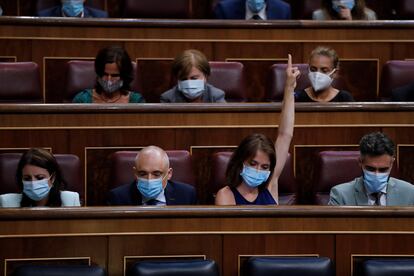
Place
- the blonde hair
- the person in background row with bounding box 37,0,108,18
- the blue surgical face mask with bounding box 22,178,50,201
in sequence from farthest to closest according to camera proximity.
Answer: the person in background row with bounding box 37,0,108,18 → the blonde hair → the blue surgical face mask with bounding box 22,178,50,201

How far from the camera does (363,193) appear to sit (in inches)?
59.9

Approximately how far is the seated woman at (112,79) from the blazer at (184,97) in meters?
0.04

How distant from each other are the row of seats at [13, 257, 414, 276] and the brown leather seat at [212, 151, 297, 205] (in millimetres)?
290

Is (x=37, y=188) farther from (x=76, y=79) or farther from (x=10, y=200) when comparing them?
(x=76, y=79)

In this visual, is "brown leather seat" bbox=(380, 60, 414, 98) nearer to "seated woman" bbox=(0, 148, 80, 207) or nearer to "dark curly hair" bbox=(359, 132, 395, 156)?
"dark curly hair" bbox=(359, 132, 395, 156)

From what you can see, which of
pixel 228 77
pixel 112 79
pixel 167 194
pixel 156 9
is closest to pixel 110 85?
pixel 112 79

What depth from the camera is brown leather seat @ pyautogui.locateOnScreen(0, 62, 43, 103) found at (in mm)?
1846

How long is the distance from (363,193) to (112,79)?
48cm

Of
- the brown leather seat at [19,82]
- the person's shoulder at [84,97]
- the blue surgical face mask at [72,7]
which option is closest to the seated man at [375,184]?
the person's shoulder at [84,97]

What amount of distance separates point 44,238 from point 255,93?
729 millimetres

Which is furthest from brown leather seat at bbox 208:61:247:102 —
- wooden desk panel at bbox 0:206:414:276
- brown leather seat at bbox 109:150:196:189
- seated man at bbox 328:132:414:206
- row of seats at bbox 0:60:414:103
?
wooden desk panel at bbox 0:206:414:276

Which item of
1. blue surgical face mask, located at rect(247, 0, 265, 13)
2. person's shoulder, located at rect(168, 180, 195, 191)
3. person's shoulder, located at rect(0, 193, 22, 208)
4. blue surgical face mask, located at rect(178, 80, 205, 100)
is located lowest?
person's shoulder, located at rect(0, 193, 22, 208)

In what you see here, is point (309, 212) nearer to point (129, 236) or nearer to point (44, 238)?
point (129, 236)

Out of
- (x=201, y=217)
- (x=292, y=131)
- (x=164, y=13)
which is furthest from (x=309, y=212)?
(x=164, y=13)
